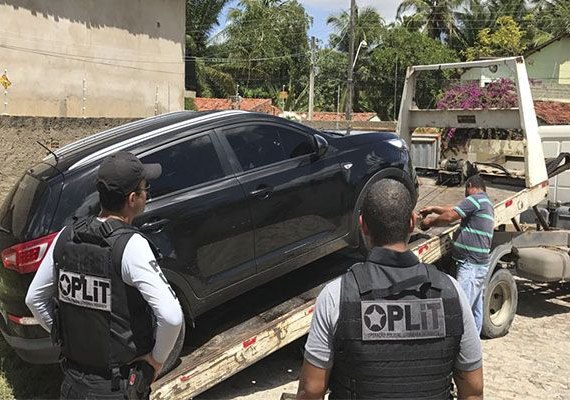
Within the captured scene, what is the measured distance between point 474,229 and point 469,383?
138 inches

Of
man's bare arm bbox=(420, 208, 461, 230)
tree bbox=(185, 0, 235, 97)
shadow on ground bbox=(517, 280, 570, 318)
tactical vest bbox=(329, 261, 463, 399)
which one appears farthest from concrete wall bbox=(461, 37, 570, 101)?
tactical vest bbox=(329, 261, 463, 399)

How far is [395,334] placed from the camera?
173 centimetres

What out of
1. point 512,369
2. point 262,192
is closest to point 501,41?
point 512,369

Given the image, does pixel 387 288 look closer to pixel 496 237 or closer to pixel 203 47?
pixel 496 237

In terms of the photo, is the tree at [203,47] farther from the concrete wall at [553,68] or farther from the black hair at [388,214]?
the black hair at [388,214]

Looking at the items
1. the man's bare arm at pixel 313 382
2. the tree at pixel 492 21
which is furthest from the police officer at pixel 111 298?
the tree at pixel 492 21

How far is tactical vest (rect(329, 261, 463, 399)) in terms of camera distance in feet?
5.67

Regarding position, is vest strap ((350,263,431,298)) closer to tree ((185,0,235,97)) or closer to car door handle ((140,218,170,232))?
car door handle ((140,218,170,232))

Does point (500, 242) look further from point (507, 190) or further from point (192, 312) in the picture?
point (192, 312)

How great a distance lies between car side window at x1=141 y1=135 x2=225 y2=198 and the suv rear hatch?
0.60 m

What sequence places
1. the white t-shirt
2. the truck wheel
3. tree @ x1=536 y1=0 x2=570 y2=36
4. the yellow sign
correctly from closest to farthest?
the white t-shirt → the truck wheel → the yellow sign → tree @ x1=536 y1=0 x2=570 y2=36

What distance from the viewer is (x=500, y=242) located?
6078 mm

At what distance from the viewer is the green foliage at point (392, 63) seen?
37500mm

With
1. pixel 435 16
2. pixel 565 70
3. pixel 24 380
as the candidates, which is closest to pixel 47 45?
pixel 24 380
